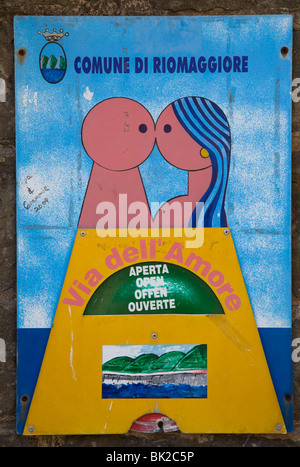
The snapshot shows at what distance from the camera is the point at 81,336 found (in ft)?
4.39

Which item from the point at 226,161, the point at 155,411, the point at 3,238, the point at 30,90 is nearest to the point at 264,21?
the point at 226,161

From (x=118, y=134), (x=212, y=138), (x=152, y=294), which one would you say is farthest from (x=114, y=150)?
(x=152, y=294)

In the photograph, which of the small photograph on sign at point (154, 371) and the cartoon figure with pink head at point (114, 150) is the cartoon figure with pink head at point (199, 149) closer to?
the cartoon figure with pink head at point (114, 150)

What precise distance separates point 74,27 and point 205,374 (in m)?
1.13

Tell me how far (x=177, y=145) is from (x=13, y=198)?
54 cm

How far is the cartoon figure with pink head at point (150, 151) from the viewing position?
4.41 ft

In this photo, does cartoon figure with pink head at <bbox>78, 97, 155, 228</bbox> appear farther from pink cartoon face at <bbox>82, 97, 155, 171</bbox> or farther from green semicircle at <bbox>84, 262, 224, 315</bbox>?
green semicircle at <bbox>84, 262, 224, 315</bbox>

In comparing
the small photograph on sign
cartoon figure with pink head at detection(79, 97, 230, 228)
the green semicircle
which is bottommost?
the small photograph on sign

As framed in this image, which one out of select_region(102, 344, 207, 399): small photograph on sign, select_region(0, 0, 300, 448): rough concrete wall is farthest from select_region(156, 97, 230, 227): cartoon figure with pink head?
select_region(102, 344, 207, 399): small photograph on sign

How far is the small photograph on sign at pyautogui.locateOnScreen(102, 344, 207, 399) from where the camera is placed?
1.33 m

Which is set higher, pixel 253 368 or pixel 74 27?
pixel 74 27

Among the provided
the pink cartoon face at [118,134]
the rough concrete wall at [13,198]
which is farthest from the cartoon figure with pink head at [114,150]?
the rough concrete wall at [13,198]

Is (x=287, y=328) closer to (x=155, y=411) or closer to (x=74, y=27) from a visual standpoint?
(x=155, y=411)

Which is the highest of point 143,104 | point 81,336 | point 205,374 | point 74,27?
point 74,27
